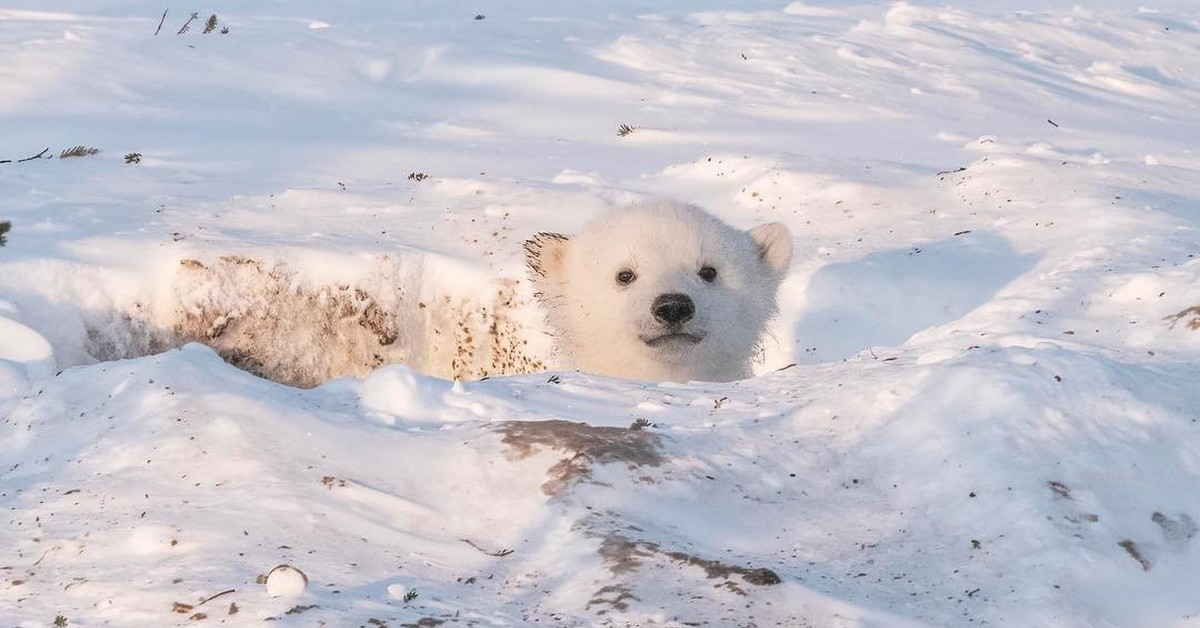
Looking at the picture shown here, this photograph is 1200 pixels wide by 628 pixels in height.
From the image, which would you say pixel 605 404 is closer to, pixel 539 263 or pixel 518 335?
pixel 539 263

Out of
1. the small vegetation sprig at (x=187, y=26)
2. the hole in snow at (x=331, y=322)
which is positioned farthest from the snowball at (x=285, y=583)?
the small vegetation sprig at (x=187, y=26)

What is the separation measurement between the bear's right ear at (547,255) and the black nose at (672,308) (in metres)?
1.08

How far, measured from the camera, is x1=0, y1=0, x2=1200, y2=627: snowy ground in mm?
3734

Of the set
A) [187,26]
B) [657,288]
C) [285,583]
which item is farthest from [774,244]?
[187,26]

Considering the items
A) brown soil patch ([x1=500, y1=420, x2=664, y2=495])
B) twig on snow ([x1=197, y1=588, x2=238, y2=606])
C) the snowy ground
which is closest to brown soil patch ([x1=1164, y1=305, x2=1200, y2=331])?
the snowy ground

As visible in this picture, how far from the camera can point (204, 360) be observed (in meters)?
5.27

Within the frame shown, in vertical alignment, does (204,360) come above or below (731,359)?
above

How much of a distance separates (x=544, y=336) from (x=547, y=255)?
1.16m

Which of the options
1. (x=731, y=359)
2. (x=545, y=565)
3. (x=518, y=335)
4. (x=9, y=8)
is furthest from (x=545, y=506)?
(x=9, y=8)

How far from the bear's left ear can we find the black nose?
1092mm

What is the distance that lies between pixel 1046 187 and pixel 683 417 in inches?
235

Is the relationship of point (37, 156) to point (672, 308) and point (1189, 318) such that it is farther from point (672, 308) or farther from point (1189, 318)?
point (1189, 318)

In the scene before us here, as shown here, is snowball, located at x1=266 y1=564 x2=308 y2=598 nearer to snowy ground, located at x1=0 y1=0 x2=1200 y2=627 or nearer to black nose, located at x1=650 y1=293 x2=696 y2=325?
snowy ground, located at x1=0 y1=0 x2=1200 y2=627

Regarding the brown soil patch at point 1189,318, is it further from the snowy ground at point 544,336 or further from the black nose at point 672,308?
the black nose at point 672,308
